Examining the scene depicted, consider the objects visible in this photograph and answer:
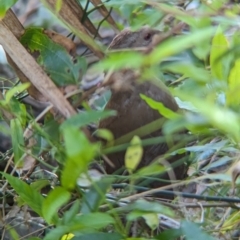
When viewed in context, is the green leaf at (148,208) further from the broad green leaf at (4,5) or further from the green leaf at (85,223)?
the broad green leaf at (4,5)

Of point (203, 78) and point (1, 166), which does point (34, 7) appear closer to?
Answer: point (1, 166)

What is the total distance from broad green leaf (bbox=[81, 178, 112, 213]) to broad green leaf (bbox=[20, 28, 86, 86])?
0.77ft

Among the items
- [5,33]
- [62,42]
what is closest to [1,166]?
[62,42]

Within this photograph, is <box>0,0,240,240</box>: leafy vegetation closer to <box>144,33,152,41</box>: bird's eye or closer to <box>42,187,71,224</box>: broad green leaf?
<box>42,187,71,224</box>: broad green leaf

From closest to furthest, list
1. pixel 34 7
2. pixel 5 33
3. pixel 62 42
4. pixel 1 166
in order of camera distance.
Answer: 1. pixel 5 33
2. pixel 62 42
3. pixel 1 166
4. pixel 34 7

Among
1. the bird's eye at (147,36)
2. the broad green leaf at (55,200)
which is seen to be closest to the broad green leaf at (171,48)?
the broad green leaf at (55,200)

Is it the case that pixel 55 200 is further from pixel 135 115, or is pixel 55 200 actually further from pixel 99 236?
pixel 135 115

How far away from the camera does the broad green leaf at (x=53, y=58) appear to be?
3.63ft

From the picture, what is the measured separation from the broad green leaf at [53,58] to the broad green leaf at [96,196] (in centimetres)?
23

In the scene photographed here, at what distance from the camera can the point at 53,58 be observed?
4.00 feet

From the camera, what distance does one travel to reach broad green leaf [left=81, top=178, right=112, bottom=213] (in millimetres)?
885

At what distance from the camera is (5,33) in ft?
3.79

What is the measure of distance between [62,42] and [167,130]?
663 mm

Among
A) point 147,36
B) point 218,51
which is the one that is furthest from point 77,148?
point 147,36
